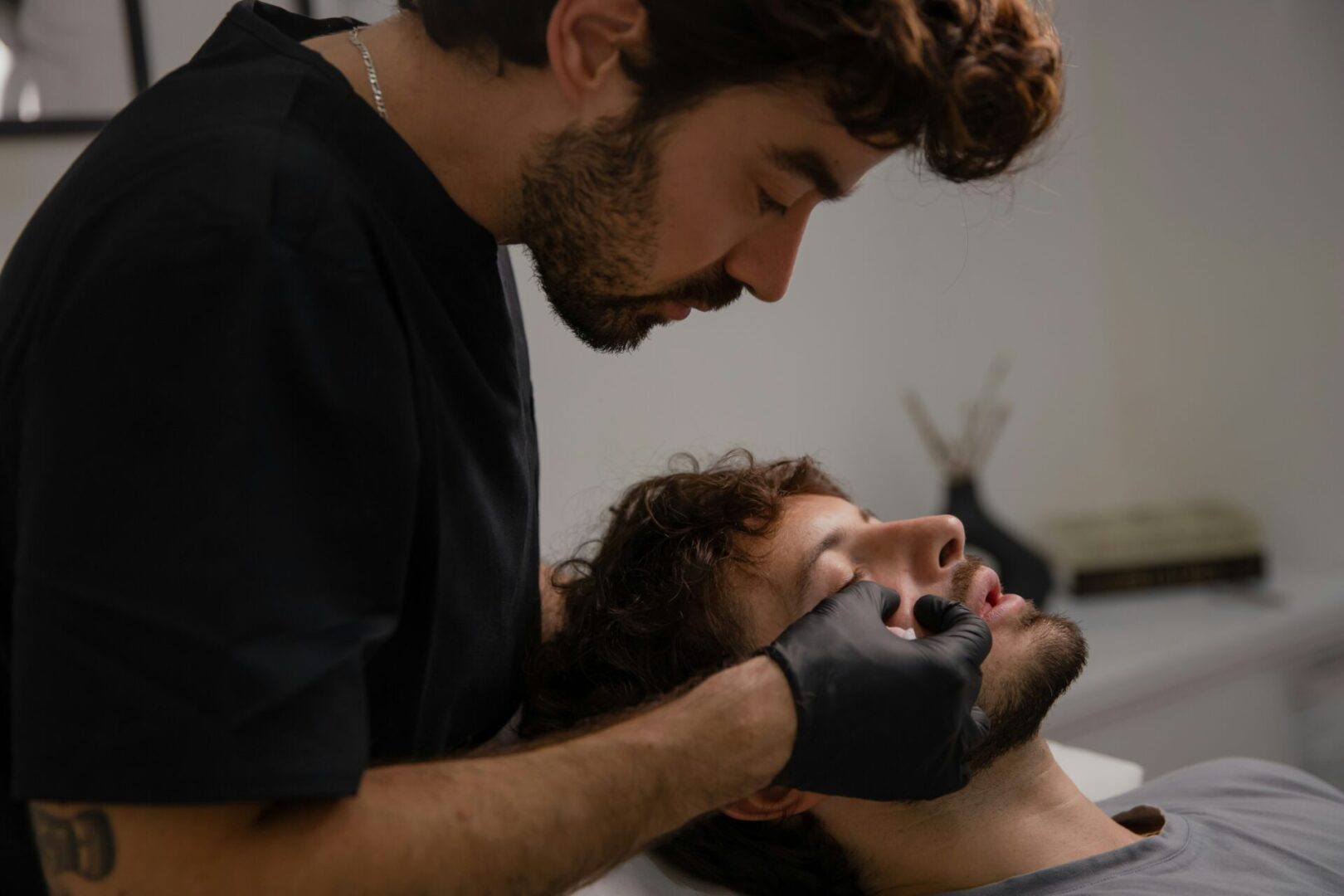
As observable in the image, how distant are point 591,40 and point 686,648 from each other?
63cm

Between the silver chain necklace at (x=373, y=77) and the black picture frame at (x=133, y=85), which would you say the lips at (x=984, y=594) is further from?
the black picture frame at (x=133, y=85)

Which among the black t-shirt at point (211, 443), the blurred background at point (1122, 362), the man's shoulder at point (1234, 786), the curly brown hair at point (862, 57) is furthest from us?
the blurred background at point (1122, 362)

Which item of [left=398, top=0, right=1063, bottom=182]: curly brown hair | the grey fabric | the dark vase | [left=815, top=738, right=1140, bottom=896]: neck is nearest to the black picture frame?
[left=398, top=0, right=1063, bottom=182]: curly brown hair

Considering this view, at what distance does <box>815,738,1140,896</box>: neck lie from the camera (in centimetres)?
128

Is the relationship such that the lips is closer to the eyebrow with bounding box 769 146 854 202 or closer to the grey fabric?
the grey fabric

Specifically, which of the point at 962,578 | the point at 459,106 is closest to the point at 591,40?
the point at 459,106

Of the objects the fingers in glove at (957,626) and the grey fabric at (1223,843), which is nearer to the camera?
the fingers in glove at (957,626)

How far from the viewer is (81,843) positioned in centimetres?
79

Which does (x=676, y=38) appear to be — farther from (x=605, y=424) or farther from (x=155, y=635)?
(x=605, y=424)

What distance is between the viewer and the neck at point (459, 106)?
1.00 meters

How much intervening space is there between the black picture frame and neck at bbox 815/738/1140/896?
1.16 meters

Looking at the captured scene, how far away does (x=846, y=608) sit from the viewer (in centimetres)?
109

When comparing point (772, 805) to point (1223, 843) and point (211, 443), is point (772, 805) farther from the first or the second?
point (211, 443)

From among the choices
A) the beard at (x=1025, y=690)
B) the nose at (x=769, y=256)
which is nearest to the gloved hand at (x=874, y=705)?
the beard at (x=1025, y=690)
